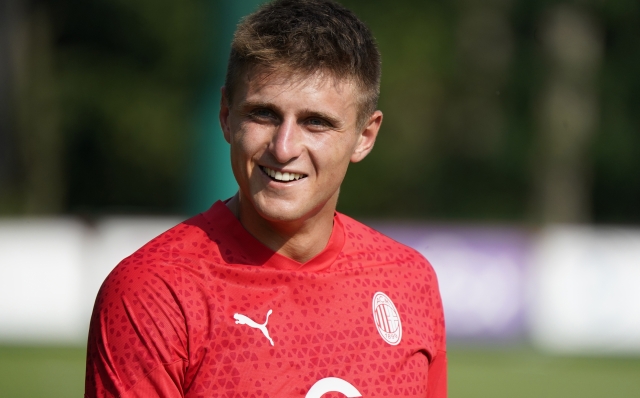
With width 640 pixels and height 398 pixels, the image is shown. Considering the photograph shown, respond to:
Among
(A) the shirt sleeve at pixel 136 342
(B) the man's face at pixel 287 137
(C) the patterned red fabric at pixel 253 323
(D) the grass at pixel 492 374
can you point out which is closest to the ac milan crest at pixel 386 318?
(C) the patterned red fabric at pixel 253 323

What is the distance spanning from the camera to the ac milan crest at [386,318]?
117 inches

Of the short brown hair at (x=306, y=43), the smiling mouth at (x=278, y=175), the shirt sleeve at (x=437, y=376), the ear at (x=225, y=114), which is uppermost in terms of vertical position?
the short brown hair at (x=306, y=43)

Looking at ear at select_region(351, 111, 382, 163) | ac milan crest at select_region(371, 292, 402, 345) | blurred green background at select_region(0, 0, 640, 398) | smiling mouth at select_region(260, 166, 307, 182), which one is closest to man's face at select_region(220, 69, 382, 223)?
smiling mouth at select_region(260, 166, 307, 182)

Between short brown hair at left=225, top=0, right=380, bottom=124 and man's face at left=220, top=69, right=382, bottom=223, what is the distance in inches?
1.6

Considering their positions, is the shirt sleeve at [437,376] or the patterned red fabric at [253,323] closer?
the patterned red fabric at [253,323]

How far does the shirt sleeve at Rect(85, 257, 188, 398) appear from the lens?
2.54 meters

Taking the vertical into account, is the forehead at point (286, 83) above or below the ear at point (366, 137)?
above

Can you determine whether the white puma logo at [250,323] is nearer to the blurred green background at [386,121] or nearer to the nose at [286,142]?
the nose at [286,142]

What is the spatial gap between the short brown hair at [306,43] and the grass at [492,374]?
612cm

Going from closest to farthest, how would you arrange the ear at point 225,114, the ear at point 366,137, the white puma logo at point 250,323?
the white puma logo at point 250,323
the ear at point 225,114
the ear at point 366,137

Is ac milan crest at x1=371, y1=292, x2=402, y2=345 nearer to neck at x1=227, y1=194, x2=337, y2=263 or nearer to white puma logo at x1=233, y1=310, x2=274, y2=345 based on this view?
neck at x1=227, y1=194, x2=337, y2=263

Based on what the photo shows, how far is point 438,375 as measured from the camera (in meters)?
3.20

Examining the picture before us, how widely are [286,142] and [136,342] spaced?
714 millimetres

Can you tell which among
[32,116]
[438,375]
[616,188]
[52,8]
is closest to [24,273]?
[438,375]
